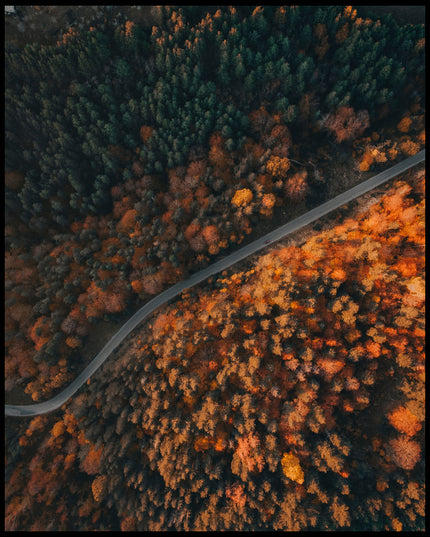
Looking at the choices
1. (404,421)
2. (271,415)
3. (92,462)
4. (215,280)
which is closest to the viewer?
(404,421)

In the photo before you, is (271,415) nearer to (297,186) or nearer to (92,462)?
(92,462)

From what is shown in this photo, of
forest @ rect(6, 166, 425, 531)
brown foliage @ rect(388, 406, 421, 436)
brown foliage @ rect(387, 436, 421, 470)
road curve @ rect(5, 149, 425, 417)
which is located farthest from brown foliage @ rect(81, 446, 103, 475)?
brown foliage @ rect(388, 406, 421, 436)

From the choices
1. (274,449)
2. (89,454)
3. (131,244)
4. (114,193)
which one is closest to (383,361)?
(274,449)

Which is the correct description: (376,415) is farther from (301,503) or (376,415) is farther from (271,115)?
(271,115)

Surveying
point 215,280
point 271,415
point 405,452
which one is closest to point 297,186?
point 215,280

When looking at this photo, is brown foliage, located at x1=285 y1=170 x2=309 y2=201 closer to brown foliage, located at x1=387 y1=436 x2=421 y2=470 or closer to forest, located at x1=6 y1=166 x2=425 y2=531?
forest, located at x1=6 y1=166 x2=425 y2=531

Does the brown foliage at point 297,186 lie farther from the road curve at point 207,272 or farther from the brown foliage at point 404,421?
the brown foliage at point 404,421

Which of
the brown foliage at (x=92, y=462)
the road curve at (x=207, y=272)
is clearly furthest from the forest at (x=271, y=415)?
the road curve at (x=207, y=272)
